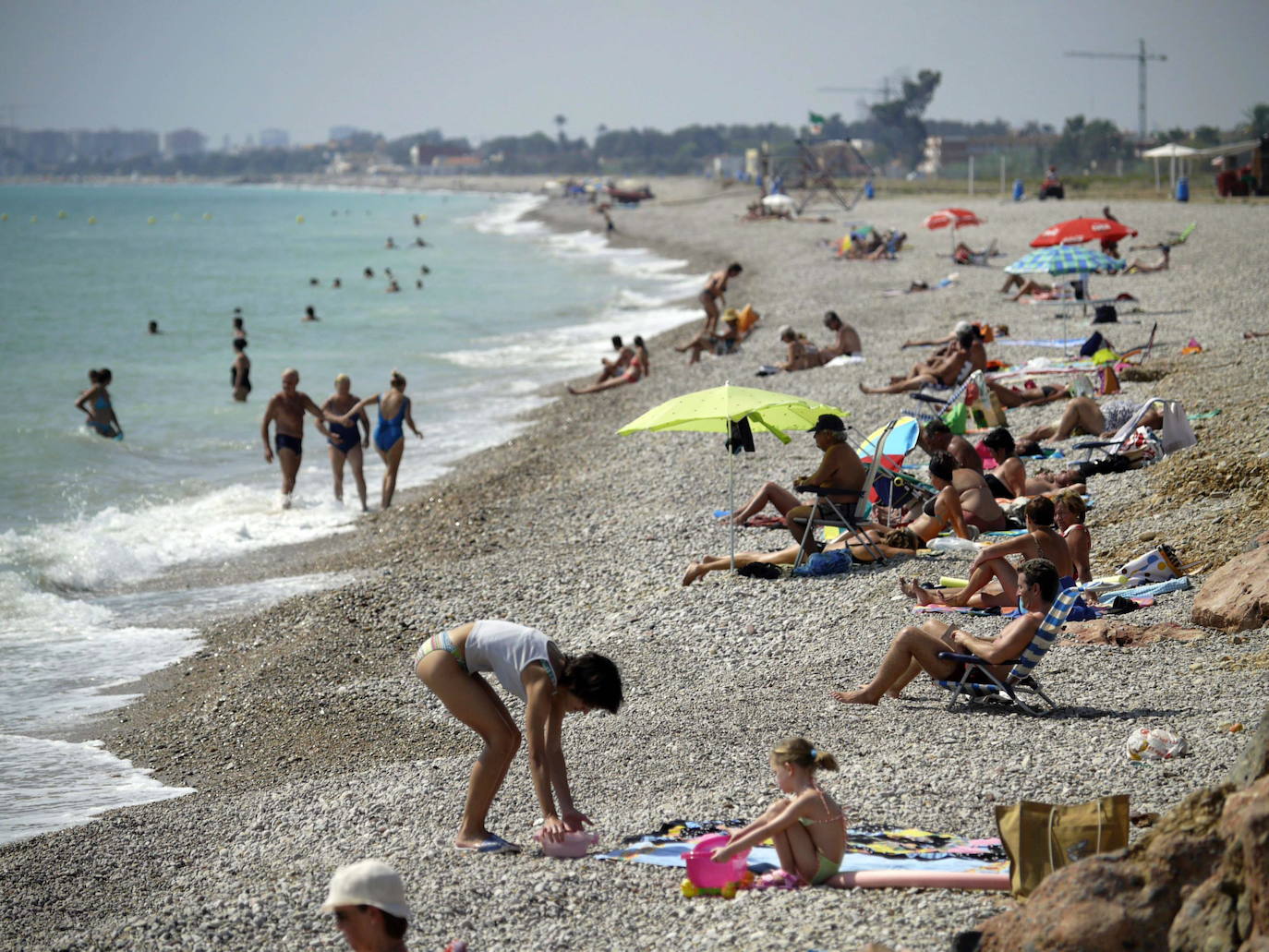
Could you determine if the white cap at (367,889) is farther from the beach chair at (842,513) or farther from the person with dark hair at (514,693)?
the beach chair at (842,513)

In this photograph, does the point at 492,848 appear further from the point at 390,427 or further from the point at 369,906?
the point at 390,427

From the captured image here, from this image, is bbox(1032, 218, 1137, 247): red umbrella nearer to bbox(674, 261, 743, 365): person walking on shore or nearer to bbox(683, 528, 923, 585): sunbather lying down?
bbox(674, 261, 743, 365): person walking on shore

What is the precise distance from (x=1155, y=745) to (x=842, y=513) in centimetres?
406

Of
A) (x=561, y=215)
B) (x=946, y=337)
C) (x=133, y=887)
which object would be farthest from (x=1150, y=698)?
(x=561, y=215)

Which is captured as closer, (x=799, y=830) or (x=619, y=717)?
(x=799, y=830)

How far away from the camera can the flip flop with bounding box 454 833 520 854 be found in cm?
554

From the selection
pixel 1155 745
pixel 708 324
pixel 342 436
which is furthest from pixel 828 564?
pixel 708 324

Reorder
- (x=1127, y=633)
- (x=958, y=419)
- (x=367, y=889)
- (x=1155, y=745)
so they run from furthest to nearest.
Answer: (x=958, y=419) → (x=1127, y=633) → (x=1155, y=745) → (x=367, y=889)

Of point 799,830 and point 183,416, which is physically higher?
point 799,830

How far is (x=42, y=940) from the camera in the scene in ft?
18.4

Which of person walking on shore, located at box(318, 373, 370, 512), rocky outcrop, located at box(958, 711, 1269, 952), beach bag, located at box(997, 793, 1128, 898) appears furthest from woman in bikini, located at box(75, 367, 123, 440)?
rocky outcrop, located at box(958, 711, 1269, 952)

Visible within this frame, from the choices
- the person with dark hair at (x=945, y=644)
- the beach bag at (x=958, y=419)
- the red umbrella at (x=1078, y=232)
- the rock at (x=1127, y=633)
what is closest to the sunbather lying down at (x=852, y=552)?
the rock at (x=1127, y=633)

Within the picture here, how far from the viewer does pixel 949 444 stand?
10.8 metres

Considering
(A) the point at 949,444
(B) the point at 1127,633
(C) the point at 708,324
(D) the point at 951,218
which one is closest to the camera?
(B) the point at 1127,633
